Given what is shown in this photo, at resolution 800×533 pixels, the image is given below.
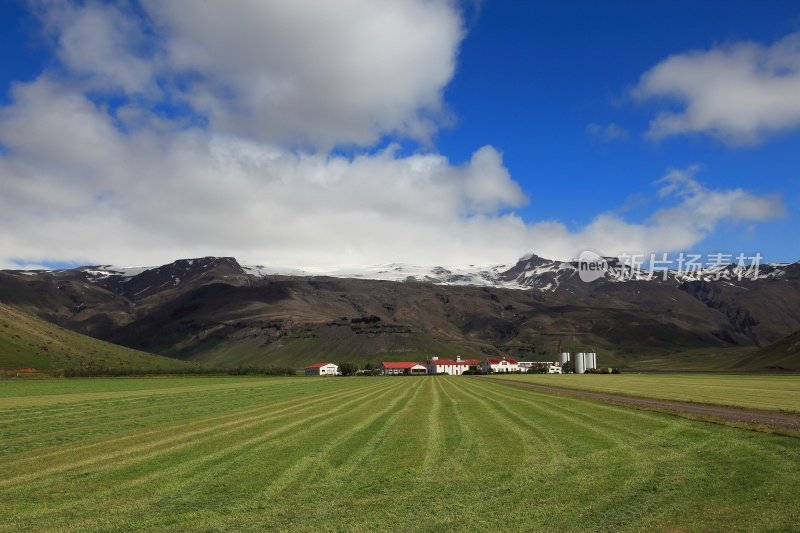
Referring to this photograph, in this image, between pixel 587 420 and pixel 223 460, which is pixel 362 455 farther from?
pixel 587 420

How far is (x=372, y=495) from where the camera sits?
18.2 m

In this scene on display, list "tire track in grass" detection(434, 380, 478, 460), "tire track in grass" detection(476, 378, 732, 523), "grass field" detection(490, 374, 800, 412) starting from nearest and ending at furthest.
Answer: "tire track in grass" detection(476, 378, 732, 523) → "tire track in grass" detection(434, 380, 478, 460) → "grass field" detection(490, 374, 800, 412)

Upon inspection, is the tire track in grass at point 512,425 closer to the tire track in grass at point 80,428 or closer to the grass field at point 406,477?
the grass field at point 406,477

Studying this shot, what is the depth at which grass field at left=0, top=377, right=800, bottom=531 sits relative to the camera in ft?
51.2

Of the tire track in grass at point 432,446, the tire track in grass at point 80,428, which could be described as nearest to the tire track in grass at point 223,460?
the tire track in grass at point 432,446

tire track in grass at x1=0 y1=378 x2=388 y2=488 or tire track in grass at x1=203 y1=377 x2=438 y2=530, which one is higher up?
tire track in grass at x1=203 y1=377 x2=438 y2=530

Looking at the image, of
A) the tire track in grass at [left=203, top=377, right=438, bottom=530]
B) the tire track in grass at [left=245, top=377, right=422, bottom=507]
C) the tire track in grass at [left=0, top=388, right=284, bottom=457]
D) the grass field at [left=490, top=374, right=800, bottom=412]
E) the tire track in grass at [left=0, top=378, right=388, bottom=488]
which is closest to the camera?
the tire track in grass at [left=203, top=377, right=438, bottom=530]

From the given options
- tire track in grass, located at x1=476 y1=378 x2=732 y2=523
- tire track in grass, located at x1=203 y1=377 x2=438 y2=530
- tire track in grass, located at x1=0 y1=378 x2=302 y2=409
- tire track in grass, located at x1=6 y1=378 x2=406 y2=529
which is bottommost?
tire track in grass, located at x1=0 y1=378 x2=302 y2=409

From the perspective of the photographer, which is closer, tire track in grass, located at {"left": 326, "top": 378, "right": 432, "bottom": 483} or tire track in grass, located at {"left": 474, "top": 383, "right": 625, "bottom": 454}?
tire track in grass, located at {"left": 326, "top": 378, "right": 432, "bottom": 483}

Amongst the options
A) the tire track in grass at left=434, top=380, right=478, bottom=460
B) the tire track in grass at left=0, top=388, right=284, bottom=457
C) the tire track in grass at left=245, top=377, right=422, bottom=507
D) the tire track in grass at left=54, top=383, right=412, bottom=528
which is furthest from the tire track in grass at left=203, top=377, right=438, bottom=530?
the tire track in grass at left=0, top=388, right=284, bottom=457

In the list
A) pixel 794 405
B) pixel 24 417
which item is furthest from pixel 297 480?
pixel 794 405

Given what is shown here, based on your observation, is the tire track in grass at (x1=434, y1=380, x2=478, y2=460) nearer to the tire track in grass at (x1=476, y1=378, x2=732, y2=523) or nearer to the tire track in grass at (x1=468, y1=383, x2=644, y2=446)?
the tire track in grass at (x1=476, y1=378, x2=732, y2=523)

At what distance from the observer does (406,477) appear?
20578 mm

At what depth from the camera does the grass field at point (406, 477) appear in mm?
15609
